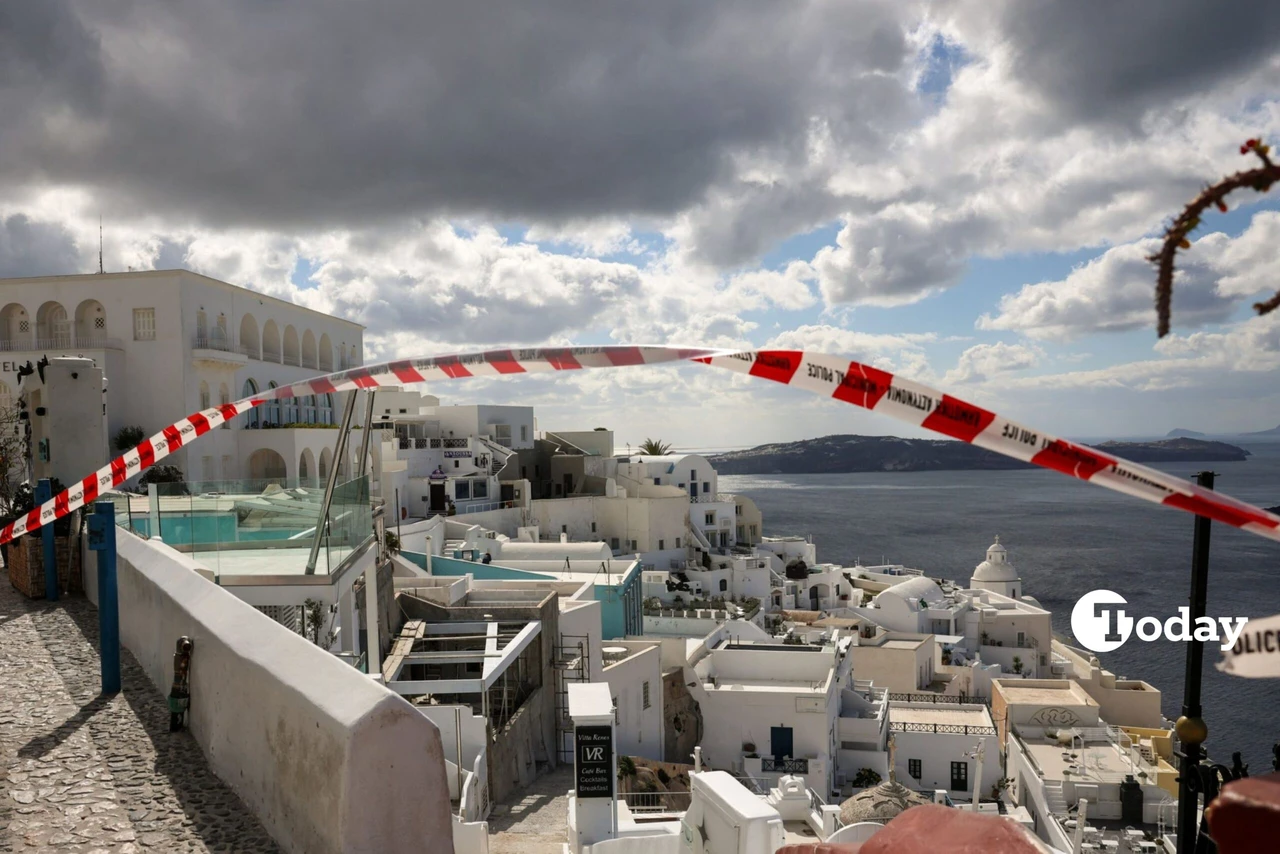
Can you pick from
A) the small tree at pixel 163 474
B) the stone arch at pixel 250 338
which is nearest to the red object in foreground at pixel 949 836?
the small tree at pixel 163 474

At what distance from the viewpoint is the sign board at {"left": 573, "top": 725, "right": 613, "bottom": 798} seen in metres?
10.1

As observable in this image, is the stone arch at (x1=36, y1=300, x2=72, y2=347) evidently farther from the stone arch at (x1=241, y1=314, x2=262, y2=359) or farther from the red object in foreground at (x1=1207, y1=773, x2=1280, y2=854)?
the red object in foreground at (x1=1207, y1=773, x2=1280, y2=854)

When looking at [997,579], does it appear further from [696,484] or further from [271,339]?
[271,339]

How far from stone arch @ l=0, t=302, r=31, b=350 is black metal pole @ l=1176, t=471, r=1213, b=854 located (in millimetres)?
35732

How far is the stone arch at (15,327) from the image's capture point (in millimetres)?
31953

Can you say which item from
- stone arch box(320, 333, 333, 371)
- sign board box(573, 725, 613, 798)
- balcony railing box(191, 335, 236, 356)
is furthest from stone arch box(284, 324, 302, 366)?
sign board box(573, 725, 613, 798)

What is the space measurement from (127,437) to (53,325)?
5062 millimetres

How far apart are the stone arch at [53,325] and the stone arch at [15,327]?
0.36 m

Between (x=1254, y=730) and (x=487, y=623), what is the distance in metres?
35.1

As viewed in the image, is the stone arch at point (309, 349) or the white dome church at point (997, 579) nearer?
the stone arch at point (309, 349)

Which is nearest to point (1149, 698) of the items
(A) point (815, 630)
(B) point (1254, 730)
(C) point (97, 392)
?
(B) point (1254, 730)

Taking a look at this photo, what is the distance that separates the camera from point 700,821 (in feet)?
29.2

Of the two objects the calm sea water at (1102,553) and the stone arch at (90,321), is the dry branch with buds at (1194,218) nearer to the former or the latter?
the calm sea water at (1102,553)

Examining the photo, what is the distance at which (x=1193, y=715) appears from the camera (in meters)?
4.06
